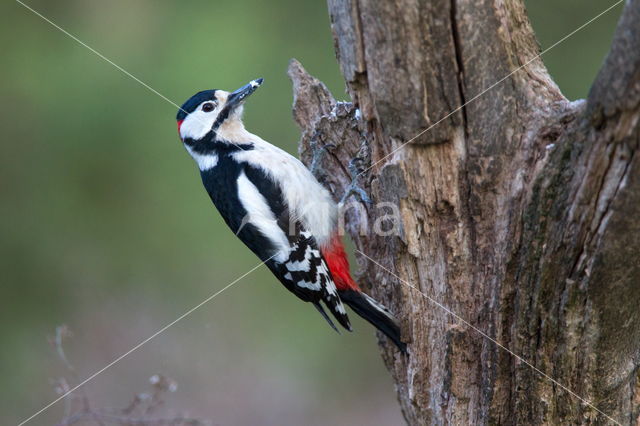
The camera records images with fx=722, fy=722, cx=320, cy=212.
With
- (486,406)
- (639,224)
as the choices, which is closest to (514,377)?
(486,406)

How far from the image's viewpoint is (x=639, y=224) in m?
1.82

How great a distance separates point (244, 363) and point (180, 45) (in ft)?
8.17

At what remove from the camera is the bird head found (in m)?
3.42

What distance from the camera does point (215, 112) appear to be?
3.42 metres

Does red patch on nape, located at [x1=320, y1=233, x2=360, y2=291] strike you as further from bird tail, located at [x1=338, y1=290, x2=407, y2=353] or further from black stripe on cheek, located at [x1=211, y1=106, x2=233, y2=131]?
black stripe on cheek, located at [x1=211, y1=106, x2=233, y2=131]

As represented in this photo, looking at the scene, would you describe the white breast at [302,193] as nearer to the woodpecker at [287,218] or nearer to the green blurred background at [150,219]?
the woodpecker at [287,218]

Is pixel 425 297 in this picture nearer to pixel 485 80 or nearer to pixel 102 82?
pixel 485 80

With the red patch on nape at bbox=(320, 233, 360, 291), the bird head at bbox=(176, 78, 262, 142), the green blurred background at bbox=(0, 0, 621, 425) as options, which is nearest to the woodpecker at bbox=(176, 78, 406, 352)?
the red patch on nape at bbox=(320, 233, 360, 291)

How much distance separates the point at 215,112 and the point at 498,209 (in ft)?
5.51

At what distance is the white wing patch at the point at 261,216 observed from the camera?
3.19 m

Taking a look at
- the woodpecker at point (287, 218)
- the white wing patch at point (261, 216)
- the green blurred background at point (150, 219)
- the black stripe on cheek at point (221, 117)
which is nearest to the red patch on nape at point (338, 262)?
the woodpecker at point (287, 218)

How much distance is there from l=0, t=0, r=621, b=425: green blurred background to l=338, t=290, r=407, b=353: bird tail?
2634mm

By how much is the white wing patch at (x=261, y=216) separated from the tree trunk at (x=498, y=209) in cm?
84

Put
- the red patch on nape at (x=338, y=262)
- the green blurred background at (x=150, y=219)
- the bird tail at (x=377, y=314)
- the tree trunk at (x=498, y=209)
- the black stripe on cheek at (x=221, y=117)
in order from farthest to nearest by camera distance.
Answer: the green blurred background at (x=150, y=219)
the black stripe on cheek at (x=221, y=117)
the red patch on nape at (x=338, y=262)
the bird tail at (x=377, y=314)
the tree trunk at (x=498, y=209)
